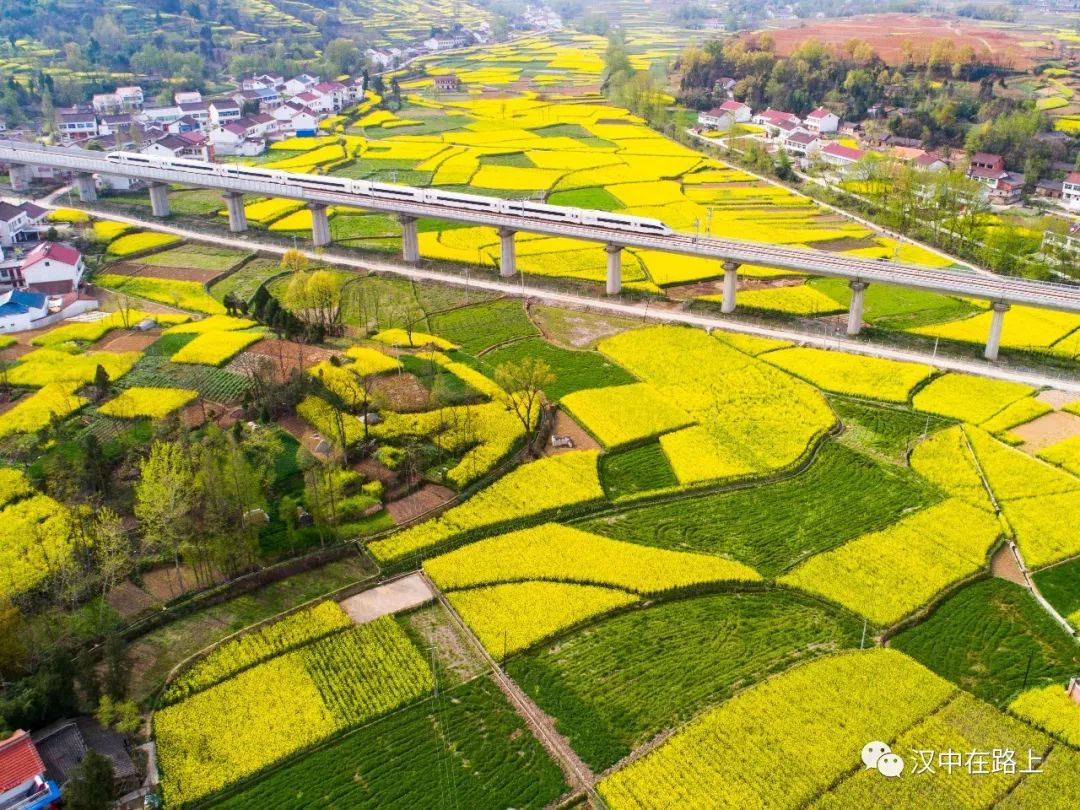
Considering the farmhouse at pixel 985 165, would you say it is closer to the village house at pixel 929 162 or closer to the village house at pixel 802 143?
the village house at pixel 929 162

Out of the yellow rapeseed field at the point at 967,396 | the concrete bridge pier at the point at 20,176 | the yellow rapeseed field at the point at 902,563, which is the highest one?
the concrete bridge pier at the point at 20,176

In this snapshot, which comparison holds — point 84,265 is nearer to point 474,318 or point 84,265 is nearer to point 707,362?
point 474,318

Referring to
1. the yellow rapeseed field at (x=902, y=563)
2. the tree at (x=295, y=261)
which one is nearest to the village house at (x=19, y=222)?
the tree at (x=295, y=261)

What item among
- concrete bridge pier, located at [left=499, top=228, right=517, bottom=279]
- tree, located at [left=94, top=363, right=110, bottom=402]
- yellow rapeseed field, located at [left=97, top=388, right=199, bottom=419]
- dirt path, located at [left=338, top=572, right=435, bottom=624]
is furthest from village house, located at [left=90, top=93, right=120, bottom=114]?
dirt path, located at [left=338, top=572, right=435, bottom=624]

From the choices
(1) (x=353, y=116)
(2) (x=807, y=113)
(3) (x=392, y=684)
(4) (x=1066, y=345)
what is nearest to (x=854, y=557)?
(3) (x=392, y=684)

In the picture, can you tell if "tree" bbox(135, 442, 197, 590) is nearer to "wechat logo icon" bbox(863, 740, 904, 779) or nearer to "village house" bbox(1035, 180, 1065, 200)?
"wechat logo icon" bbox(863, 740, 904, 779)

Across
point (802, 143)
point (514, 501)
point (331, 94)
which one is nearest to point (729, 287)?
point (514, 501)
